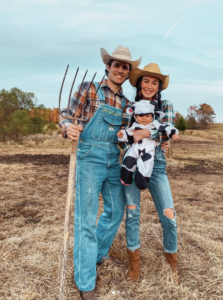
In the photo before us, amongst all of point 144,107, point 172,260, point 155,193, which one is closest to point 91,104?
point 144,107

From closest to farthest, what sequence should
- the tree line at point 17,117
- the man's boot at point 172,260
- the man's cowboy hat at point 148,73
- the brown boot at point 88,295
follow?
the brown boot at point 88,295, the man's cowboy hat at point 148,73, the man's boot at point 172,260, the tree line at point 17,117

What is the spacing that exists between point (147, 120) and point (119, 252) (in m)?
1.66

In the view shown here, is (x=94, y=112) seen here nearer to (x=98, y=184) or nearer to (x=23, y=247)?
(x=98, y=184)

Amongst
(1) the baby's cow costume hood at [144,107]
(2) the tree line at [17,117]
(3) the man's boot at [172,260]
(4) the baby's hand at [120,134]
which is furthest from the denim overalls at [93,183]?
(2) the tree line at [17,117]

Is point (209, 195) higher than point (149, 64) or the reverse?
the reverse

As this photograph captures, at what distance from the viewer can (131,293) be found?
264cm

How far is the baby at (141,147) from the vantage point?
2.49 meters

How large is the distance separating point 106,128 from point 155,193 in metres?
0.79

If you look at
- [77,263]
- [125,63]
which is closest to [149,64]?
[125,63]

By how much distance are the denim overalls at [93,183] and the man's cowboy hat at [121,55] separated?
1.06 feet

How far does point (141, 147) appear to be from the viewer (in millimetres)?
2604

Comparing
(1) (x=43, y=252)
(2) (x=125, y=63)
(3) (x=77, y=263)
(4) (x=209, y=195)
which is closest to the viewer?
(3) (x=77, y=263)

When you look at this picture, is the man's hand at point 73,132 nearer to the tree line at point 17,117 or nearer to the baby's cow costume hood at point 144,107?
the baby's cow costume hood at point 144,107

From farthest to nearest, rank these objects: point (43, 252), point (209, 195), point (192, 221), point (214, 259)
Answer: point (209, 195) → point (192, 221) → point (43, 252) → point (214, 259)
